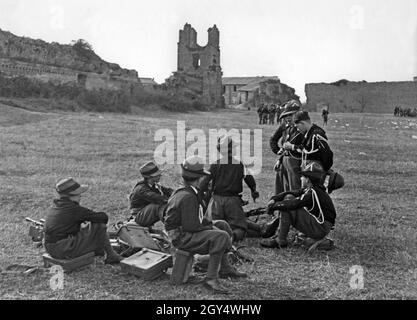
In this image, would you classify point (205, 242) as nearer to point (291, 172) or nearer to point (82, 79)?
point (291, 172)

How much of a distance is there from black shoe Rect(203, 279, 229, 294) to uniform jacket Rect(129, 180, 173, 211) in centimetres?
148

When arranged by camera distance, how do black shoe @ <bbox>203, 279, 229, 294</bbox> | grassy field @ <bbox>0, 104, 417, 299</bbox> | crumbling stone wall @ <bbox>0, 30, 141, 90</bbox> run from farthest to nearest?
crumbling stone wall @ <bbox>0, 30, 141, 90</bbox>
grassy field @ <bbox>0, 104, 417, 299</bbox>
black shoe @ <bbox>203, 279, 229, 294</bbox>

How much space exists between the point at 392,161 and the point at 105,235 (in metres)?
10.2

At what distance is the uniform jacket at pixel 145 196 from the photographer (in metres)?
5.62

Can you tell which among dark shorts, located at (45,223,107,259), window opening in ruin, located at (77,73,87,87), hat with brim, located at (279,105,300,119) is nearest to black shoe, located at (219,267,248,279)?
dark shorts, located at (45,223,107,259)

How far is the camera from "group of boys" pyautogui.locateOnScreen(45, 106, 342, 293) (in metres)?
4.41

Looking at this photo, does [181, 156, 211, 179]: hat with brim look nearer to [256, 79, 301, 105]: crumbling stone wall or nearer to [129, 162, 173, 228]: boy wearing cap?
[129, 162, 173, 228]: boy wearing cap

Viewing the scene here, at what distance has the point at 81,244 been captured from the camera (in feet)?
A: 15.9

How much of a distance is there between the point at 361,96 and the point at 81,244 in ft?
182

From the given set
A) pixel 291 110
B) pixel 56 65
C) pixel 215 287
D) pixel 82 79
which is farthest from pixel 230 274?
pixel 56 65

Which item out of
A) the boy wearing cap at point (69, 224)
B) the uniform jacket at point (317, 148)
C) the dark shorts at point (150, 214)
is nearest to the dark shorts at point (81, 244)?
the boy wearing cap at point (69, 224)

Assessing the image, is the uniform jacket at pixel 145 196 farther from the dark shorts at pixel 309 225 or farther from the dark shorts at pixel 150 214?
the dark shorts at pixel 309 225

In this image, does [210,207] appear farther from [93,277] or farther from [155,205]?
Result: [93,277]

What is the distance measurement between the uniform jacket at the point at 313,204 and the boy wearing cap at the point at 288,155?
0.64m
